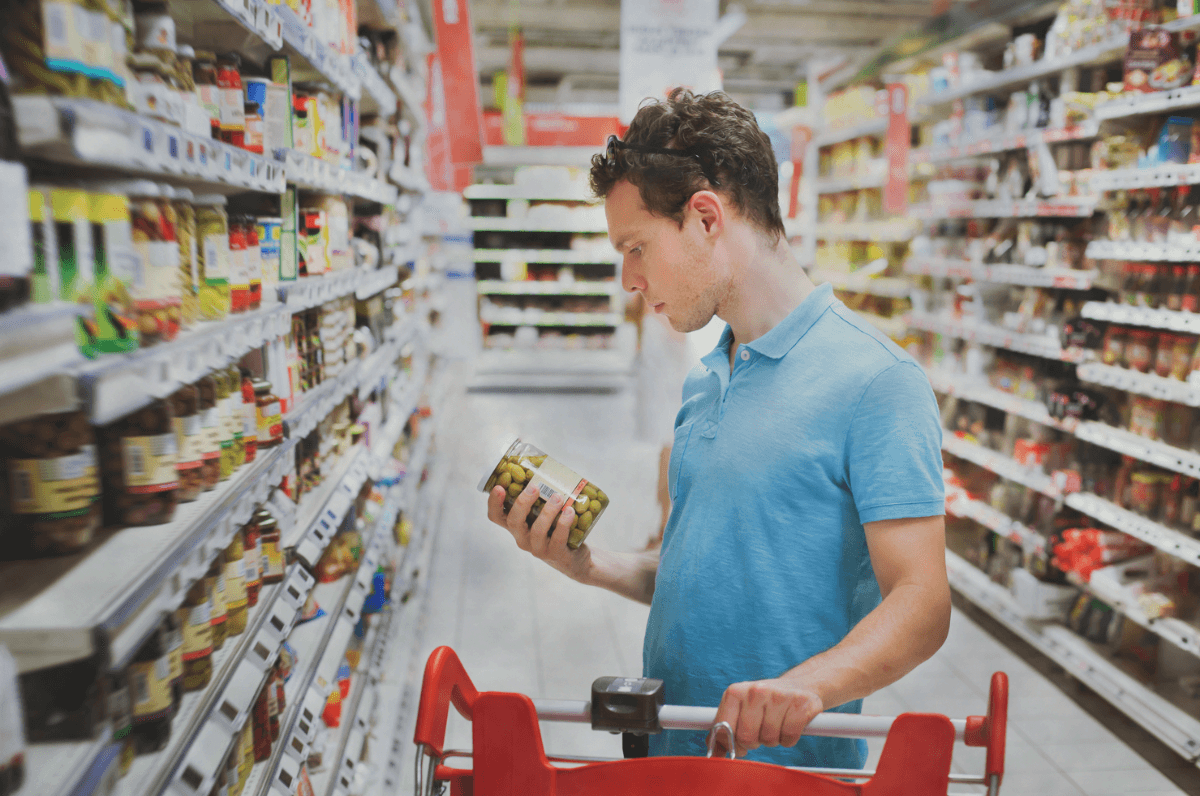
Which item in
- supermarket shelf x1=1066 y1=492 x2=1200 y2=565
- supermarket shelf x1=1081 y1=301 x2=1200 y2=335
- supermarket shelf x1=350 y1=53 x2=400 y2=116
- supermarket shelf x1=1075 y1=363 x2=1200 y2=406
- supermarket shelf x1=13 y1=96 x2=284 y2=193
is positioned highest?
supermarket shelf x1=350 y1=53 x2=400 y2=116

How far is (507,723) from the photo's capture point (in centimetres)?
115

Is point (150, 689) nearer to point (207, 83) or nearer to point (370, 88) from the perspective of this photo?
point (207, 83)

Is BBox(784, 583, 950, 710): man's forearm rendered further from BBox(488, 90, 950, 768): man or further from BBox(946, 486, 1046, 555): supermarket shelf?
BBox(946, 486, 1046, 555): supermarket shelf

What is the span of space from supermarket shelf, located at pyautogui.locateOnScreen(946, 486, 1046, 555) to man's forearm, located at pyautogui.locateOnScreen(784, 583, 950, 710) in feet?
10.0

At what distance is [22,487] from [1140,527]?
3533 millimetres

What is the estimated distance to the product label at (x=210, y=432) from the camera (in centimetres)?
128

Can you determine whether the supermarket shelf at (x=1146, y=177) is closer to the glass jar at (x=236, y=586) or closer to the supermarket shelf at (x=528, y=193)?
the glass jar at (x=236, y=586)

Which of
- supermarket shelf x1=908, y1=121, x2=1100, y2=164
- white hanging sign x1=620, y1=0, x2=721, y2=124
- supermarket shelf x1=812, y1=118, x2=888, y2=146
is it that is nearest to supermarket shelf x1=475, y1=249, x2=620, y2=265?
supermarket shelf x1=812, y1=118, x2=888, y2=146

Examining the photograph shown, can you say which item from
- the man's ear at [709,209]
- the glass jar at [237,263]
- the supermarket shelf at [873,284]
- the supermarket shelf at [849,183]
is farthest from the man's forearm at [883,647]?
the supermarket shelf at [849,183]

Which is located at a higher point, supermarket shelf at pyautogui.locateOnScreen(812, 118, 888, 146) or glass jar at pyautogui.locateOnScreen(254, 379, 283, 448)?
supermarket shelf at pyautogui.locateOnScreen(812, 118, 888, 146)

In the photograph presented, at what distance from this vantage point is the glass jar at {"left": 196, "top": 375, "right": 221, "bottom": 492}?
1287mm

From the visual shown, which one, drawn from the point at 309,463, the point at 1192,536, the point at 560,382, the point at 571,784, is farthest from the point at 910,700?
the point at 560,382

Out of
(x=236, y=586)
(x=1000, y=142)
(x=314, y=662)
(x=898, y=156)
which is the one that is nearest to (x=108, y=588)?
(x=236, y=586)

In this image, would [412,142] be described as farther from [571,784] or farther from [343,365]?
[571,784]
